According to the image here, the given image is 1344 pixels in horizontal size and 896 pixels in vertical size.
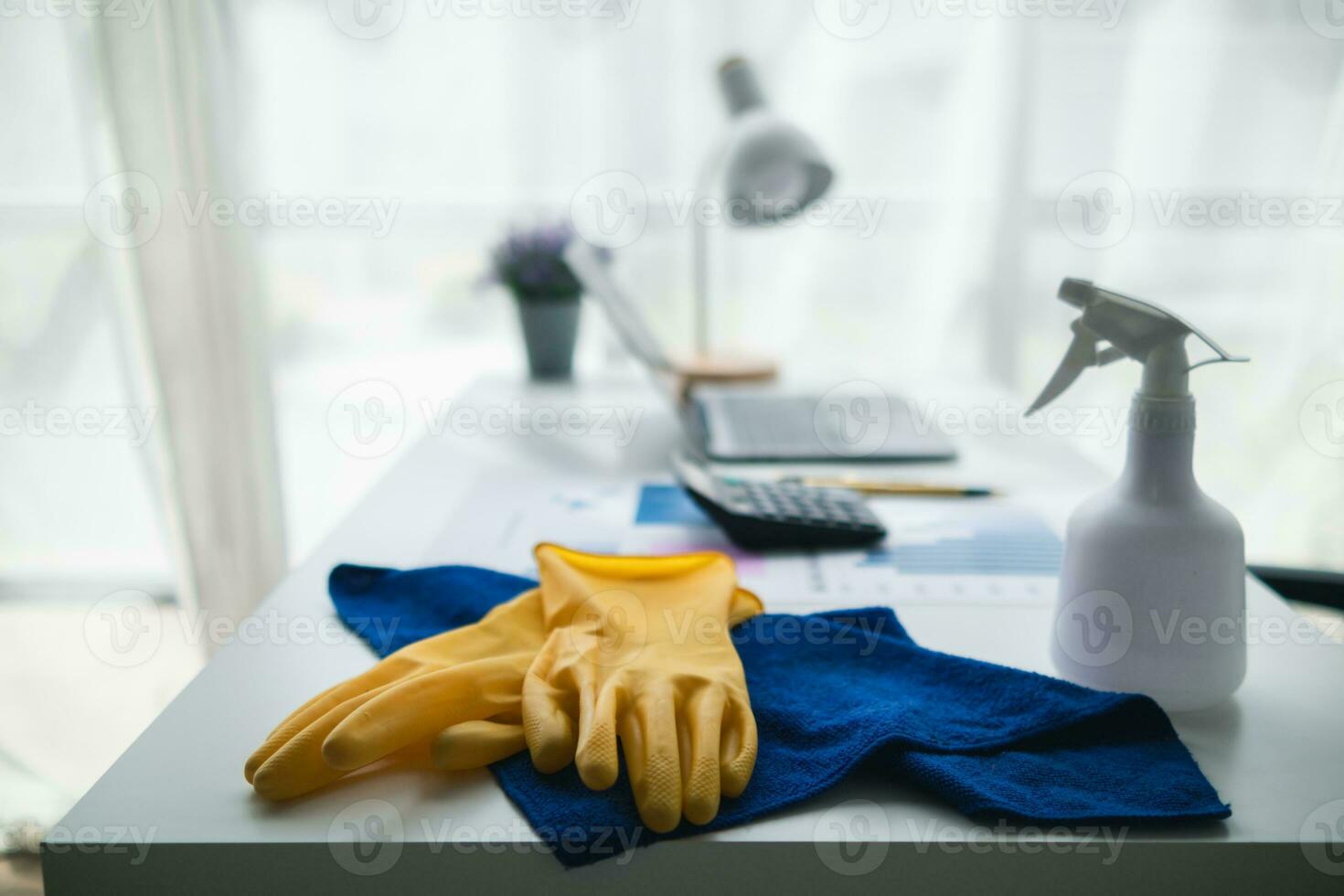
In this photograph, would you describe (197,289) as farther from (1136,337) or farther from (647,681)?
(1136,337)

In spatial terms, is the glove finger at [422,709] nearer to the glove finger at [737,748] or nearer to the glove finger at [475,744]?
the glove finger at [475,744]

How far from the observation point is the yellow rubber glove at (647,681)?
22.1 inches

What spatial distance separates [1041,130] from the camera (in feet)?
6.46

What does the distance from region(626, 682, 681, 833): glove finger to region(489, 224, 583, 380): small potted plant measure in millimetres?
1032

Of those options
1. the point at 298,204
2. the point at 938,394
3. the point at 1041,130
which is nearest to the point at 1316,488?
the point at 1041,130

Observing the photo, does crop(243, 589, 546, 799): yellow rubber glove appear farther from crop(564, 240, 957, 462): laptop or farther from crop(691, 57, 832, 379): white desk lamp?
crop(691, 57, 832, 379): white desk lamp

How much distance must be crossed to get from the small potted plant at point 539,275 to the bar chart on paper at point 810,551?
1.63 feet

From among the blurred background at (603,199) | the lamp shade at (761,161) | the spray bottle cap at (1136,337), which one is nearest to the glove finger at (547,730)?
the spray bottle cap at (1136,337)

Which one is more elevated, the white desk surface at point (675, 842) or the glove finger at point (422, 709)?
the glove finger at point (422, 709)

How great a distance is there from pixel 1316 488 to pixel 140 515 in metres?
2.31

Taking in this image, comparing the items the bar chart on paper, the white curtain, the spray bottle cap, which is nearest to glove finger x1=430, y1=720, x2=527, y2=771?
the bar chart on paper

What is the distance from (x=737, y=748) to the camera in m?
0.60

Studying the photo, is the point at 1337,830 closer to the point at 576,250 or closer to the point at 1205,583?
the point at 1205,583

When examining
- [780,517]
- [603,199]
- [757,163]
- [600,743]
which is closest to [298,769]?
[600,743]
